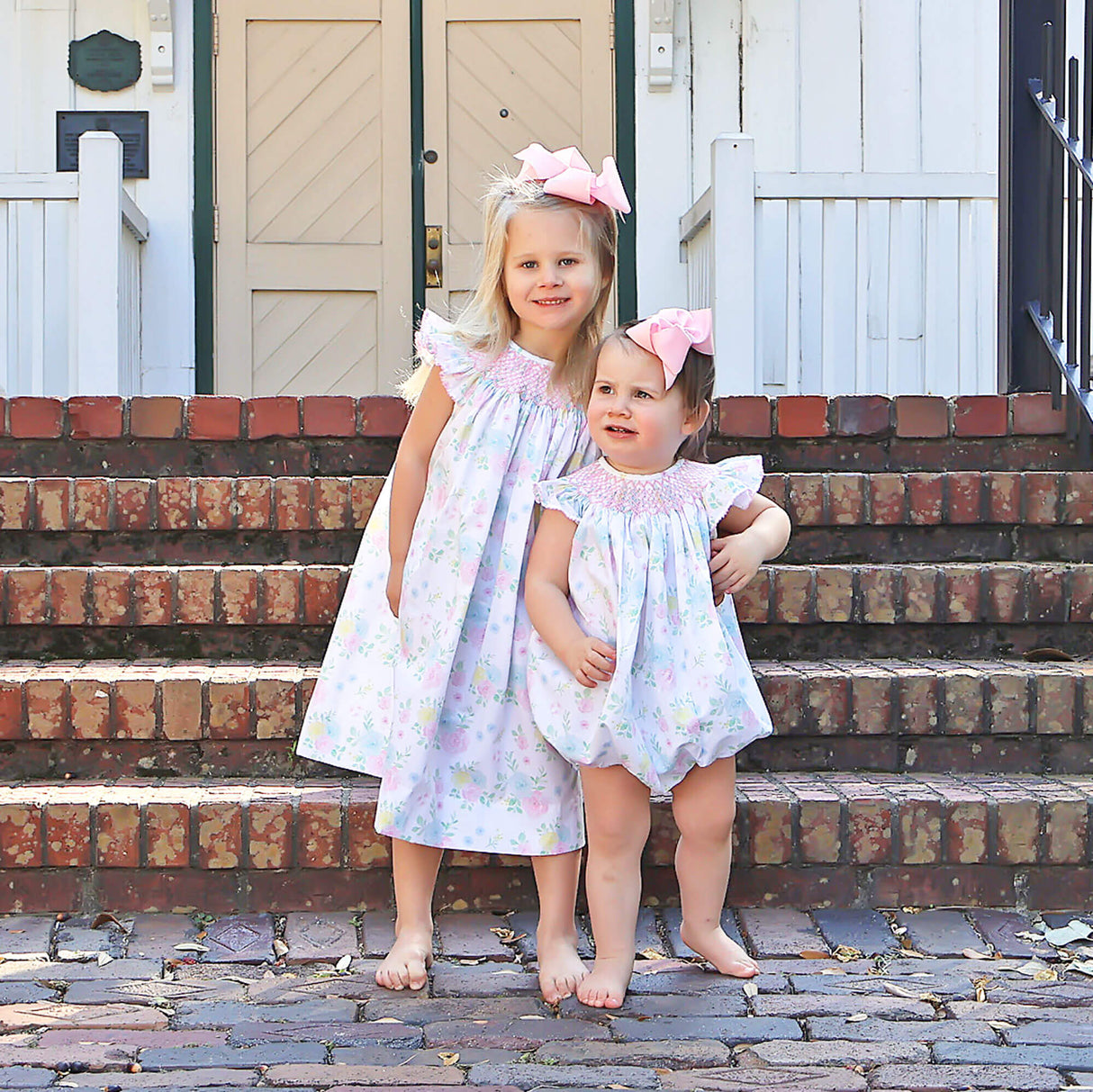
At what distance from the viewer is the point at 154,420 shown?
12.4ft

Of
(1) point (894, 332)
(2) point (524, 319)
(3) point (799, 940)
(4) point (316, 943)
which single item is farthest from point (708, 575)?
(1) point (894, 332)

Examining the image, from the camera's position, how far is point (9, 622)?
3295mm

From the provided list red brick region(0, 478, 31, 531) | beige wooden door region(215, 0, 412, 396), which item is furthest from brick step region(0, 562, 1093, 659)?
beige wooden door region(215, 0, 412, 396)

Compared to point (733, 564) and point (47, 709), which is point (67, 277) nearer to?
point (47, 709)

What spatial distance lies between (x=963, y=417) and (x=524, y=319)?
1717 millimetres

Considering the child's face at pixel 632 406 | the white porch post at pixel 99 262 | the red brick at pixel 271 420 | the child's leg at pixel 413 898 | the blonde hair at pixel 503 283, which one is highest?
the white porch post at pixel 99 262

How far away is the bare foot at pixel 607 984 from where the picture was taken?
2254 millimetres

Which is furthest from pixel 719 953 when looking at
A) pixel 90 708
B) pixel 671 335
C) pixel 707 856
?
pixel 90 708

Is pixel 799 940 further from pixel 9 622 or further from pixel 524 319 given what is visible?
pixel 9 622

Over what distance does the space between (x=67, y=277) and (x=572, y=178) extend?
120 inches

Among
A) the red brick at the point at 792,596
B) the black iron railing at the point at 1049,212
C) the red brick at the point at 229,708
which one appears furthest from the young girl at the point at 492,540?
the black iron railing at the point at 1049,212

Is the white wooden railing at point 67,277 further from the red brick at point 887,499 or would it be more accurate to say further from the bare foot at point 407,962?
the bare foot at point 407,962

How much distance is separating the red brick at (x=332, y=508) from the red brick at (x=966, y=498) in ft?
4.93

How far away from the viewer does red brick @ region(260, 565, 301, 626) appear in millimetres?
3281
